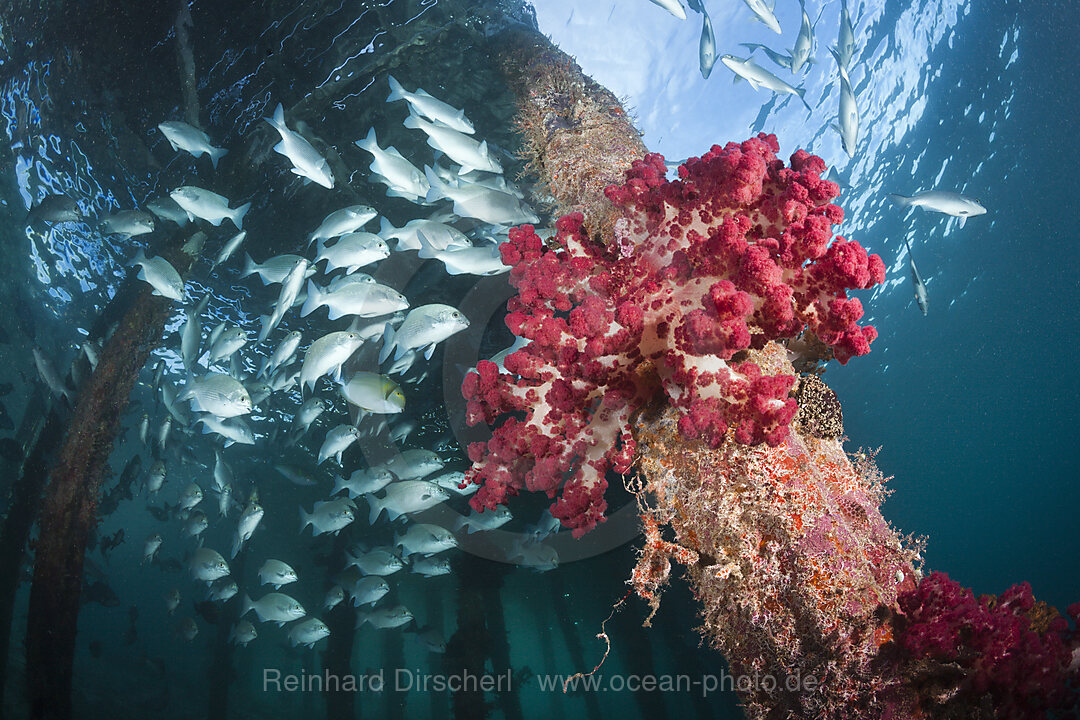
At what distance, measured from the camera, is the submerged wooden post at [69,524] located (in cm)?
644

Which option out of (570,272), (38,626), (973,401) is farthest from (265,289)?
(973,401)

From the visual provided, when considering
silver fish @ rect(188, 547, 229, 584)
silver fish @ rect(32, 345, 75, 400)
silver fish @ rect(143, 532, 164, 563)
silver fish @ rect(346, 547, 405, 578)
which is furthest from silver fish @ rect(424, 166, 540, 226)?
silver fish @ rect(143, 532, 164, 563)

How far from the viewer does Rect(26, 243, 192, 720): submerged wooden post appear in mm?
6438

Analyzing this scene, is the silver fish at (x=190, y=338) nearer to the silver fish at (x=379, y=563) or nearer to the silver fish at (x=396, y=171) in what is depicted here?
the silver fish at (x=396, y=171)

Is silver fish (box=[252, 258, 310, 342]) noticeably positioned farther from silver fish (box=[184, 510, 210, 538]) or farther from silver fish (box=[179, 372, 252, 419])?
silver fish (box=[184, 510, 210, 538])

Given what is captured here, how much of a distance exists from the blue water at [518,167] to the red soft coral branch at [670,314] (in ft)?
11.3

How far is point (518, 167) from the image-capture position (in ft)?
24.7

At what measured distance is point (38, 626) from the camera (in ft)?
21.2

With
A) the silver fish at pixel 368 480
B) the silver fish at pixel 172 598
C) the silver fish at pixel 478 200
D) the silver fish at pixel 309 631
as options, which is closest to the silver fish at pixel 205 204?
the silver fish at pixel 478 200

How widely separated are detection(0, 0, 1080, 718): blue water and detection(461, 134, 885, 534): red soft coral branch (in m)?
3.46

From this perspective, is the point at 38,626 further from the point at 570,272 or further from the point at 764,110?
the point at 764,110

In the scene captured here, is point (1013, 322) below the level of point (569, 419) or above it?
above

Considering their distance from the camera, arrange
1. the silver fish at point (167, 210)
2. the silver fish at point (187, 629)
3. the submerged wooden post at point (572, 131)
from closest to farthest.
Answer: the submerged wooden post at point (572, 131)
the silver fish at point (167, 210)
the silver fish at point (187, 629)

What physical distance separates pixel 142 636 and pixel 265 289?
52893 mm
